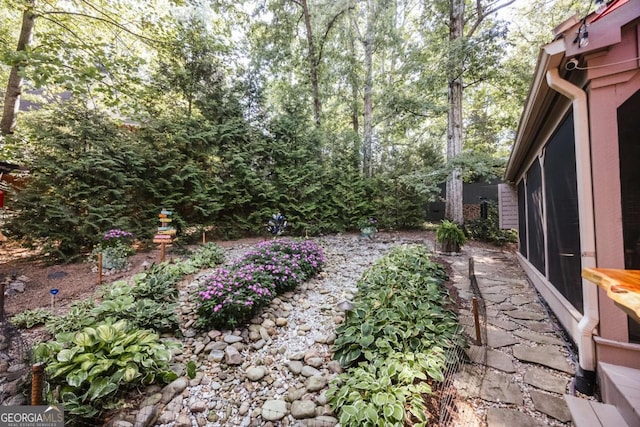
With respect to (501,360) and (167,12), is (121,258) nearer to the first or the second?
(501,360)

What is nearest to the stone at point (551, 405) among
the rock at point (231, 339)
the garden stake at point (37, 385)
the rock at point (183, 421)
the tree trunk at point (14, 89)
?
the rock at point (183, 421)

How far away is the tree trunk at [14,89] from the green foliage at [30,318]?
4.72 m

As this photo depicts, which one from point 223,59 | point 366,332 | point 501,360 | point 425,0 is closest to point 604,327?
point 501,360

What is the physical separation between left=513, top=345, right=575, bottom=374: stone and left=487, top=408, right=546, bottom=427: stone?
27.6 inches

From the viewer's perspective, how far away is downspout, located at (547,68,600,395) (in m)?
1.72

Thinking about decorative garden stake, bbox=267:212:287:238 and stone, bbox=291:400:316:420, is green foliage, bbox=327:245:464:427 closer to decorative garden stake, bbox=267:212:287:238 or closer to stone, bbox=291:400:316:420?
stone, bbox=291:400:316:420

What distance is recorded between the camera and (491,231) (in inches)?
274

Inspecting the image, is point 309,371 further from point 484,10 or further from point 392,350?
point 484,10

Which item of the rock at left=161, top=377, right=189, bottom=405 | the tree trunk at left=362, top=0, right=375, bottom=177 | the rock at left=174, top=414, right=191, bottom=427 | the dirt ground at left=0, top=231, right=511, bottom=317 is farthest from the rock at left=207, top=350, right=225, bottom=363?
the tree trunk at left=362, top=0, right=375, bottom=177

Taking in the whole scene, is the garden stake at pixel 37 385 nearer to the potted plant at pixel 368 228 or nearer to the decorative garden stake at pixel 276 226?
the decorative garden stake at pixel 276 226

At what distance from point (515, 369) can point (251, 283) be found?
2.74m

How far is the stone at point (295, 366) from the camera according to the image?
220 cm

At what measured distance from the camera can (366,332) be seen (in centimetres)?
230

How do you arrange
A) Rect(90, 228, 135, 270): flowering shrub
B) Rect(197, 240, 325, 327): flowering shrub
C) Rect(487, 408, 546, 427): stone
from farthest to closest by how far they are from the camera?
Rect(90, 228, 135, 270): flowering shrub
Rect(197, 240, 325, 327): flowering shrub
Rect(487, 408, 546, 427): stone
